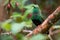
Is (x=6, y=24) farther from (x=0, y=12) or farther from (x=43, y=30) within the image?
(x=0, y=12)

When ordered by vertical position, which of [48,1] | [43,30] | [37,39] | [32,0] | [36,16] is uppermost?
[48,1]

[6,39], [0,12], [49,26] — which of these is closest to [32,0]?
[0,12]

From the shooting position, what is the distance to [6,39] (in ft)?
2.23

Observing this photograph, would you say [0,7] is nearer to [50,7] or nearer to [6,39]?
[50,7]

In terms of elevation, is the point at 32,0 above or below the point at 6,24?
above

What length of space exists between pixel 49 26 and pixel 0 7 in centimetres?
135

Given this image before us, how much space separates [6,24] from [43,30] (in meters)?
0.44

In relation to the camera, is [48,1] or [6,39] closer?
[6,39]

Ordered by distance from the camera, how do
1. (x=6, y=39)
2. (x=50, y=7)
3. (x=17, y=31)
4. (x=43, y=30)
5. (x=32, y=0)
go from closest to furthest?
(x=17, y=31) < (x=6, y=39) < (x=43, y=30) < (x=32, y=0) < (x=50, y=7)

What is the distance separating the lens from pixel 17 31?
0.54 metres

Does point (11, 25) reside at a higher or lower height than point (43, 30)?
lower

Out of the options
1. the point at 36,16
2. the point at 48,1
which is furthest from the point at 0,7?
the point at 48,1

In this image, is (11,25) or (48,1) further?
(48,1)

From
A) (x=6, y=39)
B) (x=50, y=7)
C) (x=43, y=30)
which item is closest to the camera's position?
(x=6, y=39)
